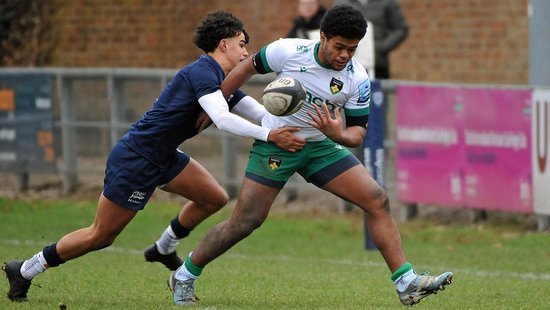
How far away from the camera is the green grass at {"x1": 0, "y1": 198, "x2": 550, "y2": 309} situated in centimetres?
887

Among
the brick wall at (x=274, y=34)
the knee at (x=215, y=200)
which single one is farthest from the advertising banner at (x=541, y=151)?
the knee at (x=215, y=200)

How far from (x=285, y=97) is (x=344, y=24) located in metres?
0.57

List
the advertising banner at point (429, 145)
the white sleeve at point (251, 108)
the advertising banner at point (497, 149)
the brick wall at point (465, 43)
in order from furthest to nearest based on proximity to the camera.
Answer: the brick wall at point (465, 43) → the advertising banner at point (429, 145) → the advertising banner at point (497, 149) → the white sleeve at point (251, 108)

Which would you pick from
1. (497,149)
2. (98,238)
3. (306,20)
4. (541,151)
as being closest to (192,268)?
(98,238)

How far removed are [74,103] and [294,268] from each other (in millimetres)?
6172

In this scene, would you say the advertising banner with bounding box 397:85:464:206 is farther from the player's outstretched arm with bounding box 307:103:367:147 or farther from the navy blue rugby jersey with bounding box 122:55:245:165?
the player's outstretched arm with bounding box 307:103:367:147

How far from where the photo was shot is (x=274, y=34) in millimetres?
18453

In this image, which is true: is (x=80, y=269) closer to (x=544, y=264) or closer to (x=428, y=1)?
(x=544, y=264)

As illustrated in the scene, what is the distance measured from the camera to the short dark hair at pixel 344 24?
7.91 meters

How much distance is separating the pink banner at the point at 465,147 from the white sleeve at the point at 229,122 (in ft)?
18.0

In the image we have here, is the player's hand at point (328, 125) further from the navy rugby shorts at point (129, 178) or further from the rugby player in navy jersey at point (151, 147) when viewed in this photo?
the navy rugby shorts at point (129, 178)

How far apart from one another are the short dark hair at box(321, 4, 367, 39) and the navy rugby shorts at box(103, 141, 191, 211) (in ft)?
4.93

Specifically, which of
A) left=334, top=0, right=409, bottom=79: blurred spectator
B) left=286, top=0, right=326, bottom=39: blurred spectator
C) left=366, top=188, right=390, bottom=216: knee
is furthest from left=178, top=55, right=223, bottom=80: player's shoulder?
left=286, top=0, right=326, bottom=39: blurred spectator

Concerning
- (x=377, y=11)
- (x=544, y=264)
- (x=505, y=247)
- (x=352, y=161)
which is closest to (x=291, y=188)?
(x=377, y=11)
